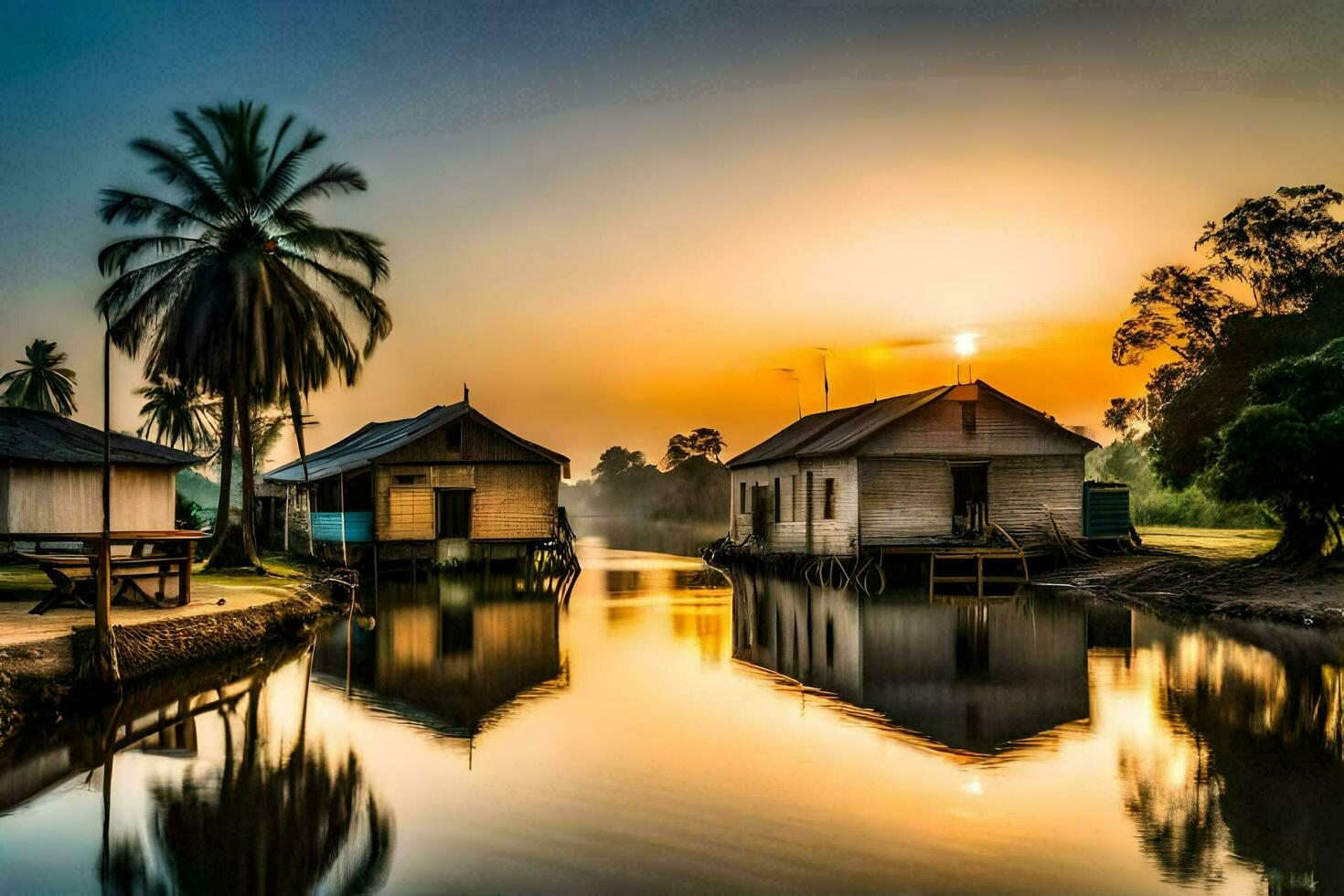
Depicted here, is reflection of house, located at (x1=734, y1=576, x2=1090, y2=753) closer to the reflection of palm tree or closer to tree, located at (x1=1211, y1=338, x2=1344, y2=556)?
tree, located at (x1=1211, y1=338, x2=1344, y2=556)

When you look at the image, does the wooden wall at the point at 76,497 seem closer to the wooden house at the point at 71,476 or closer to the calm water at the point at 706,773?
the wooden house at the point at 71,476

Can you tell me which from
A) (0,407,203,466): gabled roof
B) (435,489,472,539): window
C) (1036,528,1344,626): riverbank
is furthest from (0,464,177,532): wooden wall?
(1036,528,1344,626): riverbank

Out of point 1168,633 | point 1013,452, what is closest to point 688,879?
point 1168,633

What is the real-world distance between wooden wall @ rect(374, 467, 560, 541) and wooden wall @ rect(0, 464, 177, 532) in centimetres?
966

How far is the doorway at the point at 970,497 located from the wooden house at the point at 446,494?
13.1 m

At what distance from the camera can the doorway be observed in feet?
105

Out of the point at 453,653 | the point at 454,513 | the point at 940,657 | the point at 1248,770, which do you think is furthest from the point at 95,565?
the point at 454,513

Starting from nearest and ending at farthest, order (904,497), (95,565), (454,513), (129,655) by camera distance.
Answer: (129,655) < (95,565) < (904,497) < (454,513)

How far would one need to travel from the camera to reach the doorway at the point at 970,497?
31984 millimetres

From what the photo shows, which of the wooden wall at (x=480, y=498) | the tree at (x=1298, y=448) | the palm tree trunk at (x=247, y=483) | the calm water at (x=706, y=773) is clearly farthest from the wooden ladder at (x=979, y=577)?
the palm tree trunk at (x=247, y=483)

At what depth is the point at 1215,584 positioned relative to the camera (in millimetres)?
26516

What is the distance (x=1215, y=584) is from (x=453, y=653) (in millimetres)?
19179

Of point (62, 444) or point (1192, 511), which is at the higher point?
point (62, 444)

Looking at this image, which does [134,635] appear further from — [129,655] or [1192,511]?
[1192,511]
